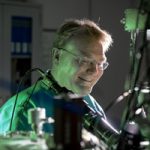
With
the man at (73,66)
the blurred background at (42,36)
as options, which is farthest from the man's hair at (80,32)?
the blurred background at (42,36)

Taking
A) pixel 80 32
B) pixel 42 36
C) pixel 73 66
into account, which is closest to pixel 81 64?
pixel 73 66

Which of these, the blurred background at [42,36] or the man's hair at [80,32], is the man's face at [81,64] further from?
the blurred background at [42,36]

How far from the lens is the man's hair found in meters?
1.64

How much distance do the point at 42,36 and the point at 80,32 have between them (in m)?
Answer: 1.99

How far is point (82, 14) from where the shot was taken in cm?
391

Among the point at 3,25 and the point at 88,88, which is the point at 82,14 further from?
the point at 88,88

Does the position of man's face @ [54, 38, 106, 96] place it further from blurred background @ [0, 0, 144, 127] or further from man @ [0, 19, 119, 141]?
blurred background @ [0, 0, 144, 127]

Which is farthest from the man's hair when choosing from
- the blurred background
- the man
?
the blurred background

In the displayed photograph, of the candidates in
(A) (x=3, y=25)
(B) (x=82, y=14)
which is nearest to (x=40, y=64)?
(A) (x=3, y=25)

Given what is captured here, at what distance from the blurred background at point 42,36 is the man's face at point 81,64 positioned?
128 cm

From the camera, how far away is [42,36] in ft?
11.8

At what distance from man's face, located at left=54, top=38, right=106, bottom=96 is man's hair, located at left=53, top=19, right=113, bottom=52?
0.08ft

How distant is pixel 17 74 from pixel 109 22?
1.29 m

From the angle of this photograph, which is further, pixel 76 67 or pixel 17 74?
pixel 17 74
